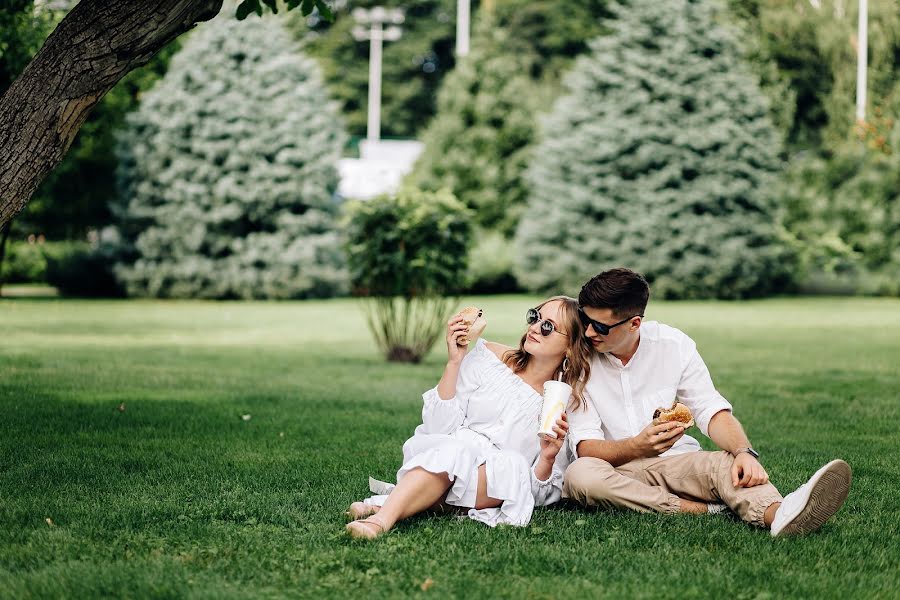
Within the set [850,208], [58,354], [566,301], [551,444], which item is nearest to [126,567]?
[551,444]

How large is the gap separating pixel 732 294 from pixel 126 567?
24162 millimetres

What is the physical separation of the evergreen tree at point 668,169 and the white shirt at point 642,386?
21.2 metres

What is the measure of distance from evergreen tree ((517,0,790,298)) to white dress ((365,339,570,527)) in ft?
70.4

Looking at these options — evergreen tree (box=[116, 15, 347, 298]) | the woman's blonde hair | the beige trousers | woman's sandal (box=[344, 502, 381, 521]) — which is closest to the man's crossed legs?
the beige trousers

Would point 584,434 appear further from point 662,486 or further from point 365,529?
point 365,529

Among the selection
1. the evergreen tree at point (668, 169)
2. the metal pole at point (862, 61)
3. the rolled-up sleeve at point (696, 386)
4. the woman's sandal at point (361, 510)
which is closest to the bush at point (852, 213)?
the evergreen tree at point (668, 169)

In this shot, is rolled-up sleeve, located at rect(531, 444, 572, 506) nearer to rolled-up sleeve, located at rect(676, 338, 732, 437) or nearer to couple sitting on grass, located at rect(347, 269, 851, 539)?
couple sitting on grass, located at rect(347, 269, 851, 539)

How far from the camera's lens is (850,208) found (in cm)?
2775

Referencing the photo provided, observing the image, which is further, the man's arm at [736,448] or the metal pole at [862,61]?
the metal pole at [862,61]

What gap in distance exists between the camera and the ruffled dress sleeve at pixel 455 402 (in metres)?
5.05

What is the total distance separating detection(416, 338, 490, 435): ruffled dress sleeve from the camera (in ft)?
16.6

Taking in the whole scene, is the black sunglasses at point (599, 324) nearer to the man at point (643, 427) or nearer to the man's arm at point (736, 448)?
the man at point (643, 427)

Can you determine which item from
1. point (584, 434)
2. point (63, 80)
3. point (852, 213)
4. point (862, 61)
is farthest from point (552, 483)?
point (862, 61)

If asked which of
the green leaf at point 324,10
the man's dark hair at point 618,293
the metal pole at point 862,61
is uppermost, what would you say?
the metal pole at point 862,61
